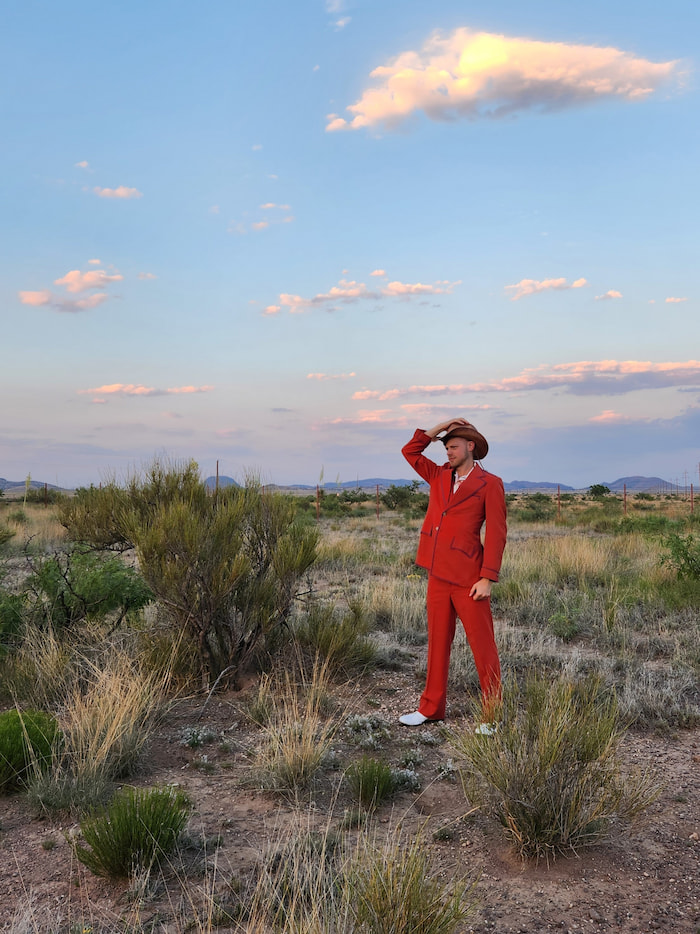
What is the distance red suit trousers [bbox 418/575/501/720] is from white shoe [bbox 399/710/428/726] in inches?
1.4

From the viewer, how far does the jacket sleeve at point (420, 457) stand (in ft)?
18.4

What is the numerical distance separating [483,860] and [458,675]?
9.59ft

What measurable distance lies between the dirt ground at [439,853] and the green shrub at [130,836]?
11 centimetres

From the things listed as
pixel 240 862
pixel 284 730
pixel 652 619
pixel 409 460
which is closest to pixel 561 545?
pixel 652 619

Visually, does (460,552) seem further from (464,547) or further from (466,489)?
(466,489)

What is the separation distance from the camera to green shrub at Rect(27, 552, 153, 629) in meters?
6.97

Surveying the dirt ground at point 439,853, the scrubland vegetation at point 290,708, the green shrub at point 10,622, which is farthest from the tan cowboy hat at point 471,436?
the green shrub at point 10,622

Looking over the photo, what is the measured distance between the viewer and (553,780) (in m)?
3.59

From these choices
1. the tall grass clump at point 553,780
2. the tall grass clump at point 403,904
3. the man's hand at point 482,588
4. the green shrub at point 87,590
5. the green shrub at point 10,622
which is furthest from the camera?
the green shrub at point 87,590

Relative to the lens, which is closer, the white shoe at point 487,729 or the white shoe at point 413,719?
the white shoe at point 487,729

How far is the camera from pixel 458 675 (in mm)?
6523

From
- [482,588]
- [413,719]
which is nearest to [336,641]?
[413,719]

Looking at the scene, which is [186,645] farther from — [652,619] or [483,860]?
[652,619]

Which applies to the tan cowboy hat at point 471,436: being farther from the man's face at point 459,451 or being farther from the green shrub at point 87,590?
the green shrub at point 87,590
